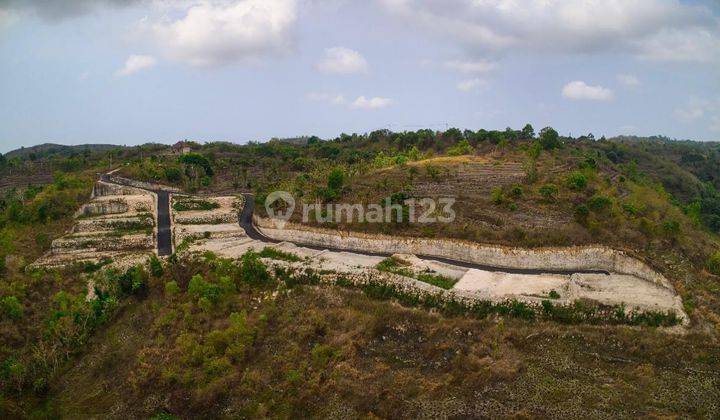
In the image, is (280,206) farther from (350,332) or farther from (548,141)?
(548,141)

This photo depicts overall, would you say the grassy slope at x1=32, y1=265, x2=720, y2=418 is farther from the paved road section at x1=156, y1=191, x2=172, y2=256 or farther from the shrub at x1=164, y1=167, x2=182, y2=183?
the shrub at x1=164, y1=167, x2=182, y2=183

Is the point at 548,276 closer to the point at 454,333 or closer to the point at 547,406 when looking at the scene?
the point at 454,333

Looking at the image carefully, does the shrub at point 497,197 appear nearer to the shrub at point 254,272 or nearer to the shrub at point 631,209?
the shrub at point 631,209

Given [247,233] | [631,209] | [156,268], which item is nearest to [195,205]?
[247,233]

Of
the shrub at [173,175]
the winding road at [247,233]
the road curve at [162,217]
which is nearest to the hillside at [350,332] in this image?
the road curve at [162,217]

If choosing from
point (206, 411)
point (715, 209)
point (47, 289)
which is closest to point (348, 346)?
point (206, 411)
